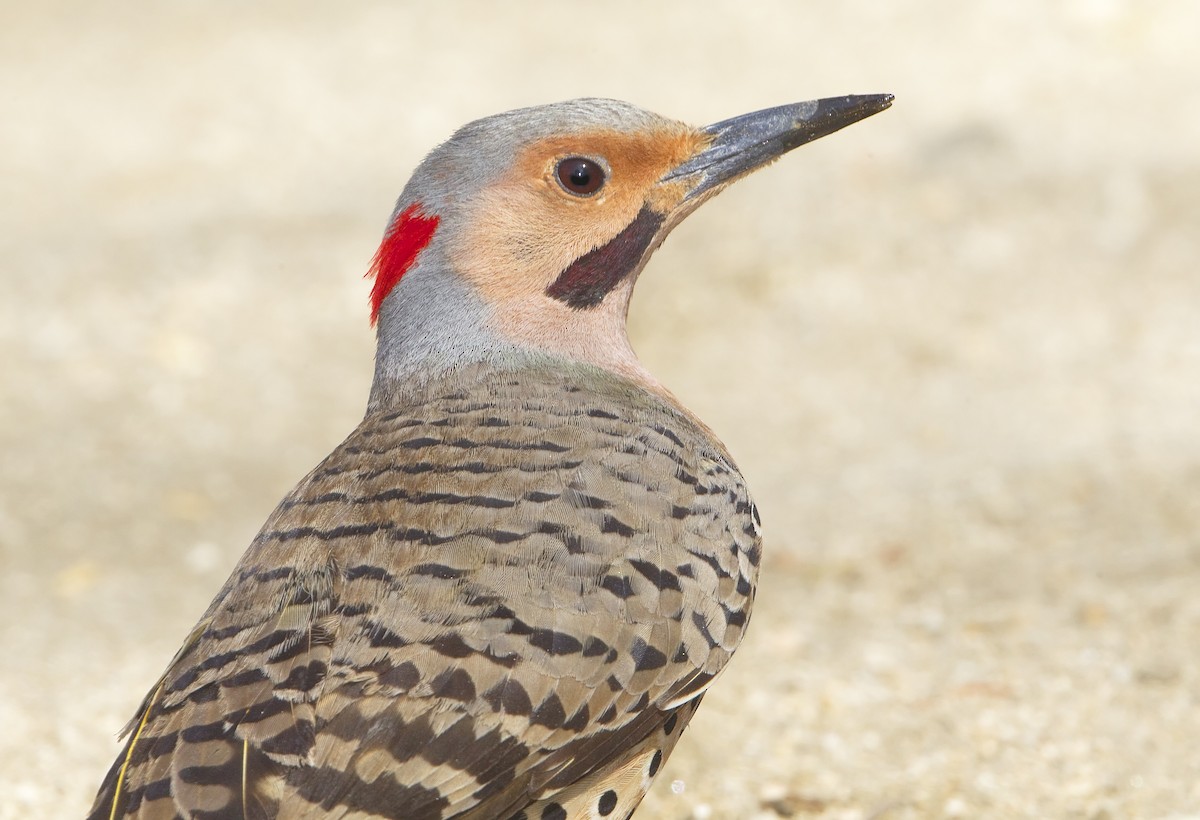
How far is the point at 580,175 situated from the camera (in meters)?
3.88

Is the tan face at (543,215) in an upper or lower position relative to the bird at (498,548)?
upper

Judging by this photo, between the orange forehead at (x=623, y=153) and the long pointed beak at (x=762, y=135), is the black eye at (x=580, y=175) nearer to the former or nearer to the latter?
the orange forehead at (x=623, y=153)

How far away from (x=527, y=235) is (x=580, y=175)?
20cm

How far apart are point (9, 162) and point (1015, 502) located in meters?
6.75

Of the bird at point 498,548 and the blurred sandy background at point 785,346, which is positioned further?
the blurred sandy background at point 785,346

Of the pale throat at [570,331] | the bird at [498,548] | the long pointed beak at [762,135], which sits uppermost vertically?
the long pointed beak at [762,135]

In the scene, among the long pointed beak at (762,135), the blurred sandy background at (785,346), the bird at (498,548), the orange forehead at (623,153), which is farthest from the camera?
the blurred sandy background at (785,346)

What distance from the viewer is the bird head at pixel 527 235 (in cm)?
386

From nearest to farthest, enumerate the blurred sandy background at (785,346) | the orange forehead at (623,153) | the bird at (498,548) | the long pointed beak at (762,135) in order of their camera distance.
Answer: the bird at (498,548), the orange forehead at (623,153), the long pointed beak at (762,135), the blurred sandy background at (785,346)

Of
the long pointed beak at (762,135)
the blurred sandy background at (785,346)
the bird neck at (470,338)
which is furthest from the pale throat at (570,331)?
the blurred sandy background at (785,346)

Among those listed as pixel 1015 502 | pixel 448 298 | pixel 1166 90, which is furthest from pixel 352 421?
pixel 1166 90

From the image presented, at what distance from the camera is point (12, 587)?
5.82 m

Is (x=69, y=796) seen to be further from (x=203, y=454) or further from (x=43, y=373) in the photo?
(x=43, y=373)

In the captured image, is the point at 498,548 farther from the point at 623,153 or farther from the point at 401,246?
the point at 623,153
